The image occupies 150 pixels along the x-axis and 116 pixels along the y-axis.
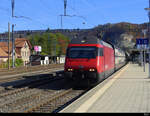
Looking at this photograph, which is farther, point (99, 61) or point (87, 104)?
point (99, 61)

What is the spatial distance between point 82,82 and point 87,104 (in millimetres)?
5855

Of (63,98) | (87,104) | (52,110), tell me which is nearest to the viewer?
(87,104)

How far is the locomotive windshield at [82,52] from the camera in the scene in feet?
49.0

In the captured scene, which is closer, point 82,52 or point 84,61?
point 84,61

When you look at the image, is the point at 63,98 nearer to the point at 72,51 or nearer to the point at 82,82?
the point at 82,82

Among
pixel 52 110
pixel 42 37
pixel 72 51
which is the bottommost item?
pixel 52 110

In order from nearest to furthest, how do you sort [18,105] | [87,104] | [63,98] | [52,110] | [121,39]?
[87,104] → [52,110] → [18,105] → [63,98] → [121,39]

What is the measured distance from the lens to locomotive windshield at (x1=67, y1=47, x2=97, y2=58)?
14.9m

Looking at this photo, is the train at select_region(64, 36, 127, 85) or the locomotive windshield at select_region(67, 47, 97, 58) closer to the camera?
the train at select_region(64, 36, 127, 85)

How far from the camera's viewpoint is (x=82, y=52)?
1509 cm

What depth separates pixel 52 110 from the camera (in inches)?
381

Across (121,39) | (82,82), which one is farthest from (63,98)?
(121,39)

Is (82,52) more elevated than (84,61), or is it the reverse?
(82,52)

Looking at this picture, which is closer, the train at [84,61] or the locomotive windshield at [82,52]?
the train at [84,61]
